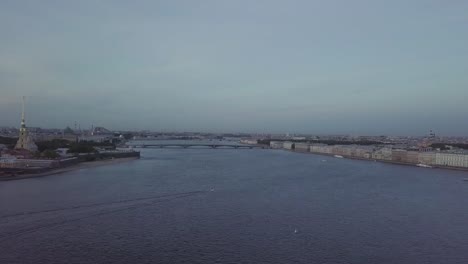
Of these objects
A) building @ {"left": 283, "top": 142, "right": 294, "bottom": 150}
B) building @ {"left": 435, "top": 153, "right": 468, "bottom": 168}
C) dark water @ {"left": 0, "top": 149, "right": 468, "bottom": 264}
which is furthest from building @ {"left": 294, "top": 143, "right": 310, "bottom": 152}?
dark water @ {"left": 0, "top": 149, "right": 468, "bottom": 264}

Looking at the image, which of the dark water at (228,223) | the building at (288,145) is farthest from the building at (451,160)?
the building at (288,145)

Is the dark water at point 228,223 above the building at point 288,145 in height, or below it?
below

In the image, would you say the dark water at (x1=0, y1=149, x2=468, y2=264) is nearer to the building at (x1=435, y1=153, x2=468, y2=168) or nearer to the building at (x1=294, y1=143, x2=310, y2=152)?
the building at (x1=435, y1=153, x2=468, y2=168)

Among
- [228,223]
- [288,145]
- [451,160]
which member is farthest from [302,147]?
[228,223]

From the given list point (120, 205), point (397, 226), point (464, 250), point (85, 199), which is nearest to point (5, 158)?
point (85, 199)

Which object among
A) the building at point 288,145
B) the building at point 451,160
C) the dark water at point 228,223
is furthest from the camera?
the building at point 288,145

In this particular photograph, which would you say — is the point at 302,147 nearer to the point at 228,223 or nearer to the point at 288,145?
the point at 288,145

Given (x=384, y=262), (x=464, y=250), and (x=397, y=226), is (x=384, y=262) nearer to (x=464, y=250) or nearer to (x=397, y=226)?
(x=464, y=250)

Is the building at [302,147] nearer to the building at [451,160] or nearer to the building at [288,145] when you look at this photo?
the building at [288,145]
